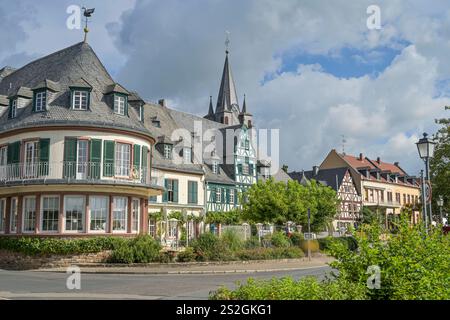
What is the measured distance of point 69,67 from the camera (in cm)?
2916

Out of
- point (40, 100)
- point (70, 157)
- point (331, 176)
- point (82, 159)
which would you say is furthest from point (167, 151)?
point (331, 176)

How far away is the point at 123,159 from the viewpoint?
2692 centimetres

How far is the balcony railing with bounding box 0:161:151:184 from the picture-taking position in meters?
25.2

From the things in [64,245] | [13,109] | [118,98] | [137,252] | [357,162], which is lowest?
[137,252]

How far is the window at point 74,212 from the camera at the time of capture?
2502 cm

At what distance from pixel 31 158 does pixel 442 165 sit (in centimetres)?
2129

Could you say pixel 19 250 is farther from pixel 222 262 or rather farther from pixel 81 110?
pixel 222 262

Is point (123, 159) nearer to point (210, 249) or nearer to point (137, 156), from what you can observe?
point (137, 156)

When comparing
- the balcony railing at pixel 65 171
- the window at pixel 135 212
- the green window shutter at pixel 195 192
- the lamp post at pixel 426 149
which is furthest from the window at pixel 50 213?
the lamp post at pixel 426 149

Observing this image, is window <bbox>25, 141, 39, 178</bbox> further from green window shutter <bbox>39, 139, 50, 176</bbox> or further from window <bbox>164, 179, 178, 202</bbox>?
window <bbox>164, 179, 178, 202</bbox>

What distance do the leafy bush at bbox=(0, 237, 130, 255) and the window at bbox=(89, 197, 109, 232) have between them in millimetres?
940

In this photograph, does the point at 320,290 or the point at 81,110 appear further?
the point at 81,110
